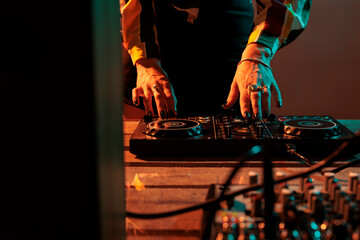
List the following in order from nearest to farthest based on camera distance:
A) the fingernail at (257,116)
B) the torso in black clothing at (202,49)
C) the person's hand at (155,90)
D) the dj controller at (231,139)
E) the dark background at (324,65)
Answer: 1. the dj controller at (231,139)
2. the fingernail at (257,116)
3. the person's hand at (155,90)
4. the torso in black clothing at (202,49)
5. the dark background at (324,65)

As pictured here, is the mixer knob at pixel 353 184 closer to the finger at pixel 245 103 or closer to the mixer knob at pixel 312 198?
the mixer knob at pixel 312 198

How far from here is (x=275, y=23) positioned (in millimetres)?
1219

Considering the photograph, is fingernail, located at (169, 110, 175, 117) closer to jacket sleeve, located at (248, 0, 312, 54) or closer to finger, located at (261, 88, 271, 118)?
finger, located at (261, 88, 271, 118)

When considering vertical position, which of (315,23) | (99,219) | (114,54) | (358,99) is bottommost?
(358,99)

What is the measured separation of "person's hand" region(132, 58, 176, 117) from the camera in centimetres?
104

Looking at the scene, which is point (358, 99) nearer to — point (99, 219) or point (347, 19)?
point (347, 19)

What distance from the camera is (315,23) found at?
326 centimetres

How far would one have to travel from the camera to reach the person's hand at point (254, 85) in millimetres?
950

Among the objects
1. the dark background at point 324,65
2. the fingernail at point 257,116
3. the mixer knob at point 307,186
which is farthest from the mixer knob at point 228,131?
the dark background at point 324,65

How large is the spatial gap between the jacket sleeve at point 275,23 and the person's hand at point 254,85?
0.04 m

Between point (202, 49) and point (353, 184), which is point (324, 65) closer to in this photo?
point (202, 49)

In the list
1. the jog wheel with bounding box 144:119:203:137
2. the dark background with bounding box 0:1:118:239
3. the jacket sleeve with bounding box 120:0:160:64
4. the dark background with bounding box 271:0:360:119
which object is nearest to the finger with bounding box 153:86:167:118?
the jog wheel with bounding box 144:119:203:137

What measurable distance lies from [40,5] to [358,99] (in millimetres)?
3703

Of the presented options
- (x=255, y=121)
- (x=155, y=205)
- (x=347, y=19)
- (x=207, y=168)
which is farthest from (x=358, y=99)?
(x=155, y=205)
